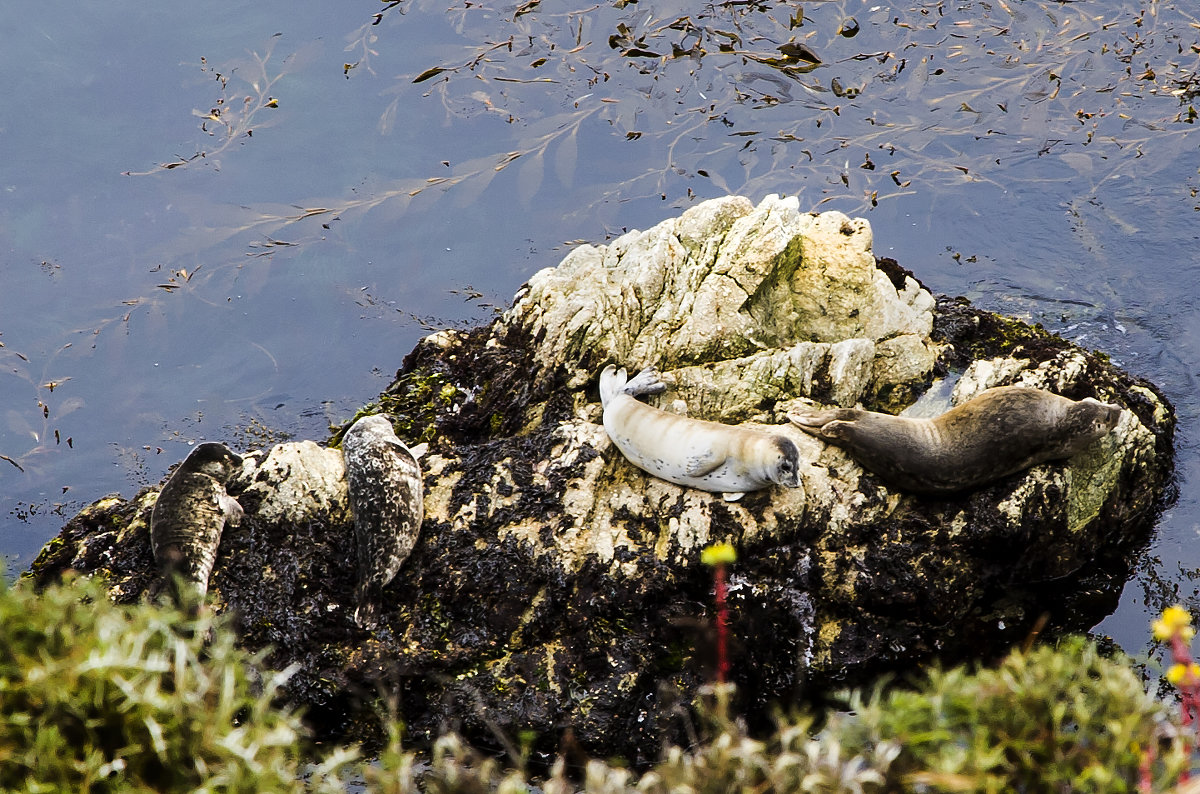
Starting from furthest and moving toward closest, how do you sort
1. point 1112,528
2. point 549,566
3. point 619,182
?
point 619,182 → point 1112,528 → point 549,566

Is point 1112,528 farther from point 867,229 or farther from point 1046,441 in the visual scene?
point 867,229

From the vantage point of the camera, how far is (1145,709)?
2.87 m

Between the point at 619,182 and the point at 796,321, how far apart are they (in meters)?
4.09

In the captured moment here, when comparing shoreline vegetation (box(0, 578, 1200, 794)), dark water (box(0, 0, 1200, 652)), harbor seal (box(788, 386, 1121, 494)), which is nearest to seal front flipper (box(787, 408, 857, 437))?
harbor seal (box(788, 386, 1121, 494))

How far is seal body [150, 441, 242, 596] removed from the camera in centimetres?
618

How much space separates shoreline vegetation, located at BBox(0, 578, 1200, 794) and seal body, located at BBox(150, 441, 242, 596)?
3296 millimetres

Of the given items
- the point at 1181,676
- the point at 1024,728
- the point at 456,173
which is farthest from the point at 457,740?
the point at 456,173

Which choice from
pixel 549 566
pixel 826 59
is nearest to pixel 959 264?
pixel 826 59

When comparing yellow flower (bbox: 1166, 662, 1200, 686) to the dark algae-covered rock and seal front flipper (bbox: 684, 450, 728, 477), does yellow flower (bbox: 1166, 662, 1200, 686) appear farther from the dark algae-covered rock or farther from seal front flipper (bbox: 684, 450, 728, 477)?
seal front flipper (bbox: 684, 450, 728, 477)

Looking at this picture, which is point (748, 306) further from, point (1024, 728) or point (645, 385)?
point (1024, 728)

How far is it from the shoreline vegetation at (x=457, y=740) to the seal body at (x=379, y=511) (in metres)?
3.18

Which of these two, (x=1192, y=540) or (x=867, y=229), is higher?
(x=867, y=229)

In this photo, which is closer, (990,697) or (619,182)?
(990,697)

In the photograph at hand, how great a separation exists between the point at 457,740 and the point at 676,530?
3.51m
